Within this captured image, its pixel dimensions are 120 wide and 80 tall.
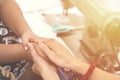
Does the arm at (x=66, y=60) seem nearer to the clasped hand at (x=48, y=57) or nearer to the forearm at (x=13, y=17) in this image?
the clasped hand at (x=48, y=57)

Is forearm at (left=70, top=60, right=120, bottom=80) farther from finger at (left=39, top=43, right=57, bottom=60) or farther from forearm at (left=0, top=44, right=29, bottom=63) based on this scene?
forearm at (left=0, top=44, right=29, bottom=63)

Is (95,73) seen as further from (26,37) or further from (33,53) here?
(26,37)

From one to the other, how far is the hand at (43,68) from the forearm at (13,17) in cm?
17

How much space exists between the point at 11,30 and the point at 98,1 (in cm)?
49

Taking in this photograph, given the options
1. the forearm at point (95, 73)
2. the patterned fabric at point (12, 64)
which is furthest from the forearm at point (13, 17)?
the forearm at point (95, 73)

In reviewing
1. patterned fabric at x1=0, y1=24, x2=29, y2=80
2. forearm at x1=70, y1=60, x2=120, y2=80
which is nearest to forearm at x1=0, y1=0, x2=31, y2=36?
patterned fabric at x1=0, y1=24, x2=29, y2=80

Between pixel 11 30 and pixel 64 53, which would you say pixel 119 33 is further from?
pixel 11 30

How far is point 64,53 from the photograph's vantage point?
103cm

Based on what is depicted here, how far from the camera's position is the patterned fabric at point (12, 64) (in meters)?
1.21

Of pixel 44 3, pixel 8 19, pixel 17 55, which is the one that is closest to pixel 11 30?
pixel 8 19

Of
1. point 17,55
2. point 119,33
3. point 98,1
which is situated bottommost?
point 17,55

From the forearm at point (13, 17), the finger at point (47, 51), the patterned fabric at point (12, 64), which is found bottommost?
the patterned fabric at point (12, 64)

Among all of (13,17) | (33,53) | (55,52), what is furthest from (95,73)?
(13,17)

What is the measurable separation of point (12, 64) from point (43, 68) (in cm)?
24
